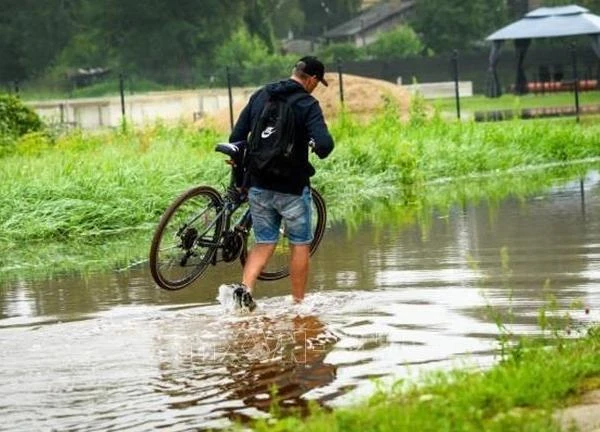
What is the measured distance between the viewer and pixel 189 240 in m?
12.7

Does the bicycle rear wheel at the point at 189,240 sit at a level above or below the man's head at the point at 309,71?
below

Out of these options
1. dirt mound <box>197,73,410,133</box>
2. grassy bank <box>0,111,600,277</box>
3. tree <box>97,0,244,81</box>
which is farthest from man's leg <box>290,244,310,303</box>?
tree <box>97,0,244,81</box>

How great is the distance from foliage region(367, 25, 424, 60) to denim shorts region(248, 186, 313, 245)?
77062 millimetres

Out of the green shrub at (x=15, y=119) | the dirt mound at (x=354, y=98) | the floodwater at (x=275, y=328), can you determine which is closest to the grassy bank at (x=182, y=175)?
the green shrub at (x=15, y=119)

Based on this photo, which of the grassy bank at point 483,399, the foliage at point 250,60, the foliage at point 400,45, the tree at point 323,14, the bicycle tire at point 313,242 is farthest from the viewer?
the tree at point 323,14

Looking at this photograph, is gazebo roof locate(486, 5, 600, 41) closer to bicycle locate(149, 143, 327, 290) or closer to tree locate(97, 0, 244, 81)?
tree locate(97, 0, 244, 81)

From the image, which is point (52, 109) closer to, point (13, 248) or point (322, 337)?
point (13, 248)

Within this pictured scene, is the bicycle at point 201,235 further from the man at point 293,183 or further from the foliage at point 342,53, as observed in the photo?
the foliage at point 342,53

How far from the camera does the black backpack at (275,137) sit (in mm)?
11711

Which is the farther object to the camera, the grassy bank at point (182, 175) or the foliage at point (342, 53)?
the foliage at point (342, 53)

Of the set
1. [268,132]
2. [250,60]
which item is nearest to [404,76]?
[250,60]

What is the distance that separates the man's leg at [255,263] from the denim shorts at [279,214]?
0.19 ft

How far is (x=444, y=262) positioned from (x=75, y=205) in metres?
6.22

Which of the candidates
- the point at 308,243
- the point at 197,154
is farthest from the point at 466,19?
the point at 308,243
